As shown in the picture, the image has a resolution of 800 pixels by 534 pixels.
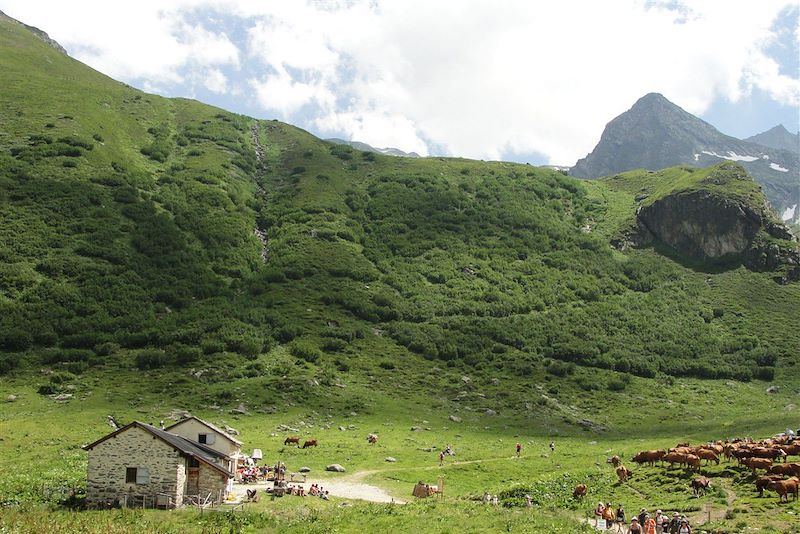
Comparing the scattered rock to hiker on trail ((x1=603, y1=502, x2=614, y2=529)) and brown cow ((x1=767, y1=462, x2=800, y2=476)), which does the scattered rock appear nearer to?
brown cow ((x1=767, y1=462, x2=800, y2=476))

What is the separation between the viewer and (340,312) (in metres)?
106

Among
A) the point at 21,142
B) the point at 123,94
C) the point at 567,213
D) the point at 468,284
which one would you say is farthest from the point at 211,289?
the point at 123,94

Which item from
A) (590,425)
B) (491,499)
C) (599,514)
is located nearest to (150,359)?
(491,499)

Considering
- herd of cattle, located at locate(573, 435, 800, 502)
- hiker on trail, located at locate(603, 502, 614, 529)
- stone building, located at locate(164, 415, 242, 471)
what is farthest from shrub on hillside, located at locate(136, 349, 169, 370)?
hiker on trail, located at locate(603, 502, 614, 529)

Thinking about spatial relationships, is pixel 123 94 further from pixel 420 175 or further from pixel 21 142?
pixel 420 175

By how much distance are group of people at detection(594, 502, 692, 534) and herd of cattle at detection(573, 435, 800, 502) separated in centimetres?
516

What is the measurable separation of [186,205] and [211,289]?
33.3 meters

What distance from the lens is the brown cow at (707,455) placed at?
36.9 meters

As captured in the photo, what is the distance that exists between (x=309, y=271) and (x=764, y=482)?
95.5 metres

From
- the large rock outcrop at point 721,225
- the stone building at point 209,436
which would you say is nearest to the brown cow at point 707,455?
the stone building at point 209,436

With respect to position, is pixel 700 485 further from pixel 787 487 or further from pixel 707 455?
pixel 707 455

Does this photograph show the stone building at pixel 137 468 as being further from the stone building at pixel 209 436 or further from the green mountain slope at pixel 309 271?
the green mountain slope at pixel 309 271

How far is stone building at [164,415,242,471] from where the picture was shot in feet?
146

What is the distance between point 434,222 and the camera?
152 m
